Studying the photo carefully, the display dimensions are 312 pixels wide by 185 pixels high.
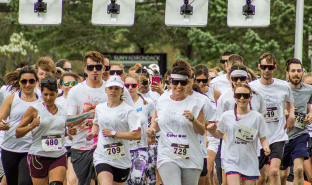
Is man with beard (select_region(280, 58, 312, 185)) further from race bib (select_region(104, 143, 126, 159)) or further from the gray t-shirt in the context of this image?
race bib (select_region(104, 143, 126, 159))

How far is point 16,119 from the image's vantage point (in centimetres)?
649

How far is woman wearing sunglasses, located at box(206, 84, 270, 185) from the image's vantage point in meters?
6.22

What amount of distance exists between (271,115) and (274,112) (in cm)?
6

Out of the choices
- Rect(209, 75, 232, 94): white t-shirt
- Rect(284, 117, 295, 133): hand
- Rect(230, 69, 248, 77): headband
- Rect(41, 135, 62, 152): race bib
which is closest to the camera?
Rect(41, 135, 62, 152): race bib

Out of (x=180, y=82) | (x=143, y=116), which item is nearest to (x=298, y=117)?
(x=143, y=116)

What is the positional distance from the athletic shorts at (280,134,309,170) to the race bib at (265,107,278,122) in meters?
1.05

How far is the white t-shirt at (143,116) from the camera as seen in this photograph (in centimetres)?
745

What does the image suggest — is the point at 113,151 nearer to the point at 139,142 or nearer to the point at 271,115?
the point at 139,142

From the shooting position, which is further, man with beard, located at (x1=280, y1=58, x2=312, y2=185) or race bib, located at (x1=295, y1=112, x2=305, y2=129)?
race bib, located at (x1=295, y1=112, x2=305, y2=129)

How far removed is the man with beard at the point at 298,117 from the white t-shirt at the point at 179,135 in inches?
109

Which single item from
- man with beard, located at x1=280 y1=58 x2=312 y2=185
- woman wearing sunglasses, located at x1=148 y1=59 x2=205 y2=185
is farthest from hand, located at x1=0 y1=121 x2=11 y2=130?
man with beard, located at x1=280 y1=58 x2=312 y2=185

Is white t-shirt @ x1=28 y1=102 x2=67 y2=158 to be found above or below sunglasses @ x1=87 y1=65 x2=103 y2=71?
below

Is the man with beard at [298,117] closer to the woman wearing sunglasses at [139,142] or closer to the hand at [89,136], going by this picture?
the woman wearing sunglasses at [139,142]

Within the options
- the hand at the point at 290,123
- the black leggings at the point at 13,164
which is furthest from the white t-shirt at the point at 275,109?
the black leggings at the point at 13,164
